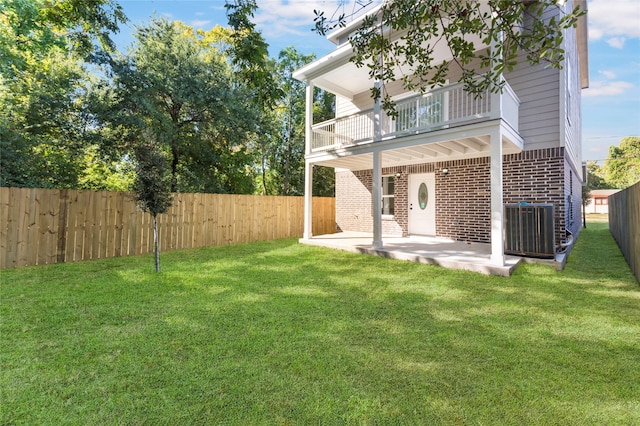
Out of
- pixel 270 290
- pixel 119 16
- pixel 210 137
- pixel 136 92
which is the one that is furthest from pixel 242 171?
pixel 270 290

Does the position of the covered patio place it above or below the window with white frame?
below

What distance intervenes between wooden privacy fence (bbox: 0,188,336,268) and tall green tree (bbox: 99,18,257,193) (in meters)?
4.04

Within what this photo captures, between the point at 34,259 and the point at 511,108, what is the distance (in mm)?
11028

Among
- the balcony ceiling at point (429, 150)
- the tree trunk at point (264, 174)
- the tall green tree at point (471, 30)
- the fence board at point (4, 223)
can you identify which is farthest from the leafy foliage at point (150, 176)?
the tree trunk at point (264, 174)

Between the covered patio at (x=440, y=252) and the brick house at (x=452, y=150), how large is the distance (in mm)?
313

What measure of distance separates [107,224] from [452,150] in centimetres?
924

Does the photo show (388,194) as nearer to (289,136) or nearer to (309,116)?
(309,116)

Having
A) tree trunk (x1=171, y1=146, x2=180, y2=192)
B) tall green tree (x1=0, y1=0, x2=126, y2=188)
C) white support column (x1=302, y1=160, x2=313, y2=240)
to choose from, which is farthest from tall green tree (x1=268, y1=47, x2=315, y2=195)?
tall green tree (x1=0, y1=0, x2=126, y2=188)

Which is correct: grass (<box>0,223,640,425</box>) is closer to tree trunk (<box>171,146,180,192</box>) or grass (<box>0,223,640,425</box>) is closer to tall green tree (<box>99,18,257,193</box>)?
tall green tree (<box>99,18,257,193</box>)

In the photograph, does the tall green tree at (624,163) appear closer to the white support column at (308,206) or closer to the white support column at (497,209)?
the white support column at (497,209)

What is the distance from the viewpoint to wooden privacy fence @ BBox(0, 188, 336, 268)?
606 centimetres

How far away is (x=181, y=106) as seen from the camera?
A: 12609mm

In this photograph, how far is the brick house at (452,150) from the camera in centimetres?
660

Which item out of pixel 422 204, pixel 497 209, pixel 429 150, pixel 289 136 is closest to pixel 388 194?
pixel 422 204
